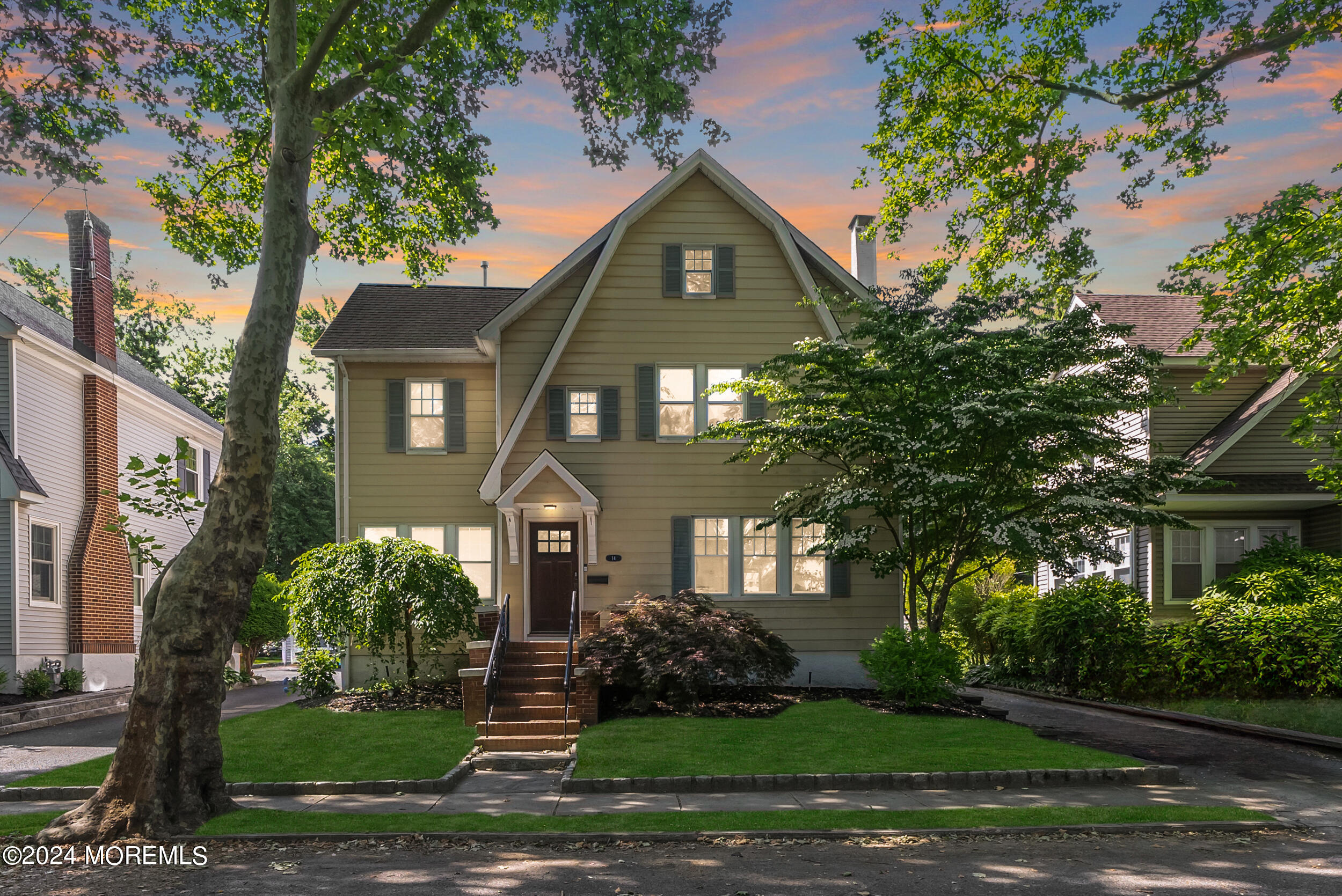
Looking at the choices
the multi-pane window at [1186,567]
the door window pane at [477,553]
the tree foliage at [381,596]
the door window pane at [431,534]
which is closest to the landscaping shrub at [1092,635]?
the multi-pane window at [1186,567]

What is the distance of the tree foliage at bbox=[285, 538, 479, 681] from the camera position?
15438mm

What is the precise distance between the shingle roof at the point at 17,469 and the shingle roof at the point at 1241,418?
23169mm

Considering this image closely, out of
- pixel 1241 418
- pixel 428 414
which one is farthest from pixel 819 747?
pixel 1241 418

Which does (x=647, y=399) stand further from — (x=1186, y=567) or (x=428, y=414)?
(x=1186, y=567)

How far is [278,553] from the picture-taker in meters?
38.4

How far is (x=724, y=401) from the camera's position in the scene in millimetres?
17609

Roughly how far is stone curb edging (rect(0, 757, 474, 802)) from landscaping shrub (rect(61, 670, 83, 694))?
37.2ft

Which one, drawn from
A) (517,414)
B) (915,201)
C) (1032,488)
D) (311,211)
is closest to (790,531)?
(1032,488)

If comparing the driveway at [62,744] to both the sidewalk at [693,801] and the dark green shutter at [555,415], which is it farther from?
the dark green shutter at [555,415]

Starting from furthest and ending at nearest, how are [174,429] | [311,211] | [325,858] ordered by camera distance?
[174,429]
[311,211]
[325,858]

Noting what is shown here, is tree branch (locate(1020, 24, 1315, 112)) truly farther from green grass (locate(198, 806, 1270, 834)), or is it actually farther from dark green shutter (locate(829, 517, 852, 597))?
green grass (locate(198, 806, 1270, 834))

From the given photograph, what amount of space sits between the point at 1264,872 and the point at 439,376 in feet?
49.9

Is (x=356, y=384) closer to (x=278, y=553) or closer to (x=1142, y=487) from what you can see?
(x=1142, y=487)

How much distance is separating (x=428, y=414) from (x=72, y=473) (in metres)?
8.94
